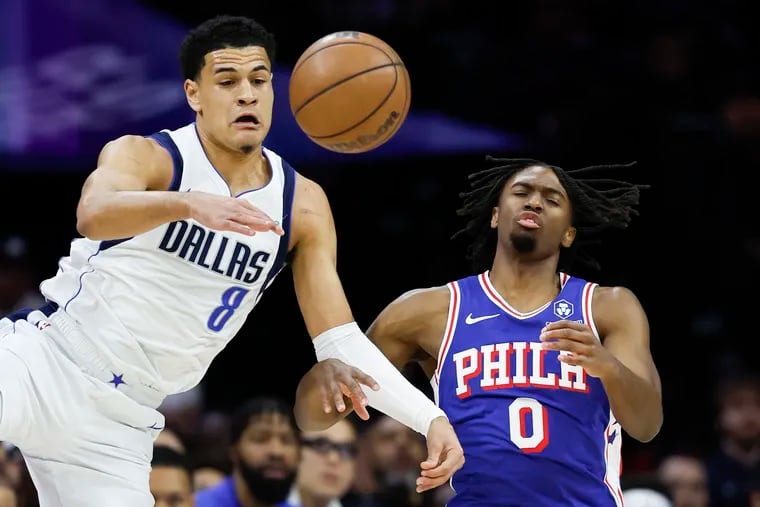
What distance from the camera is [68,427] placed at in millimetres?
4402

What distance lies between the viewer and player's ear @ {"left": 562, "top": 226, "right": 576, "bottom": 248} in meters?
5.33

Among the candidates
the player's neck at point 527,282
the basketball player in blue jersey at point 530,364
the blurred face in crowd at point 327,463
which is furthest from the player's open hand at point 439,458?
the blurred face in crowd at point 327,463

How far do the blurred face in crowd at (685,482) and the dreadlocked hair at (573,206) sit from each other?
2.73 m

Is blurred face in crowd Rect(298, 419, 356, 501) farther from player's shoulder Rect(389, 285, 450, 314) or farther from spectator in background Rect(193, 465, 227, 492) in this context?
player's shoulder Rect(389, 285, 450, 314)

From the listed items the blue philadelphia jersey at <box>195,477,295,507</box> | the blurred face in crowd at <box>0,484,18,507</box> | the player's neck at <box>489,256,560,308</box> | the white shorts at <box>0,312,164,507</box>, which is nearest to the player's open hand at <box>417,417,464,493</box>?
the player's neck at <box>489,256,560,308</box>

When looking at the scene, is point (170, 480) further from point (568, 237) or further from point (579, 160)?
point (579, 160)

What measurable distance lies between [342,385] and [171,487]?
1.89 m

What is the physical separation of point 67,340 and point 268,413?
2294 millimetres

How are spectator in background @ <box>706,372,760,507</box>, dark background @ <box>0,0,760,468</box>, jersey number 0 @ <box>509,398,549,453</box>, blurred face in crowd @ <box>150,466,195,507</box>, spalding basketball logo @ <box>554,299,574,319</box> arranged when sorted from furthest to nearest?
dark background @ <box>0,0,760,468</box>
spectator in background @ <box>706,372,760,507</box>
blurred face in crowd @ <box>150,466,195,507</box>
spalding basketball logo @ <box>554,299,574,319</box>
jersey number 0 @ <box>509,398,549,453</box>

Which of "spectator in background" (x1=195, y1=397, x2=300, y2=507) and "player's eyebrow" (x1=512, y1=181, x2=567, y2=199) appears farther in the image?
"spectator in background" (x1=195, y1=397, x2=300, y2=507)

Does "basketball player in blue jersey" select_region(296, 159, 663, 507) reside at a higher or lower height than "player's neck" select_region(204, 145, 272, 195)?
lower

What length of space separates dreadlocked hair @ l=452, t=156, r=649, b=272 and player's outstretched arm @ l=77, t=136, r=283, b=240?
164cm

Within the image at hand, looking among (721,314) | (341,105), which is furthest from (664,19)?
(341,105)

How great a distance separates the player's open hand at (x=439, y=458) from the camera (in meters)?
Answer: 4.20
